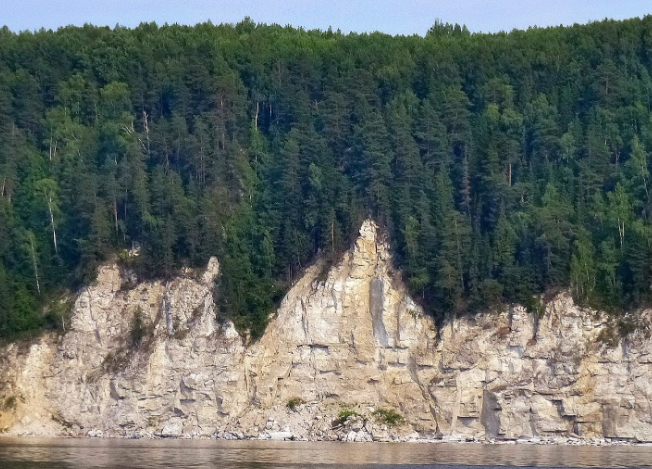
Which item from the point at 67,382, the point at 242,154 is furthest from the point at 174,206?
the point at 67,382

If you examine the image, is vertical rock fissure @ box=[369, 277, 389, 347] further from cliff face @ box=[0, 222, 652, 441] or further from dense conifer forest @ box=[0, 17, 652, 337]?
dense conifer forest @ box=[0, 17, 652, 337]

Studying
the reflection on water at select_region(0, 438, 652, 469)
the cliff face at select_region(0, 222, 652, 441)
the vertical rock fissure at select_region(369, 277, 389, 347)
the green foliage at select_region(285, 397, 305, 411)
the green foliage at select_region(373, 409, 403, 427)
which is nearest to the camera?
the reflection on water at select_region(0, 438, 652, 469)

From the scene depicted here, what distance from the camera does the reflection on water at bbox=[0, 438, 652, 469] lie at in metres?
59.1

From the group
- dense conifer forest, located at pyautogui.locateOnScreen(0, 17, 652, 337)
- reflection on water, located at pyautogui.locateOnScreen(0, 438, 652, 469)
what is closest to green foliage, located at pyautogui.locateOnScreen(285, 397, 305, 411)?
dense conifer forest, located at pyautogui.locateOnScreen(0, 17, 652, 337)

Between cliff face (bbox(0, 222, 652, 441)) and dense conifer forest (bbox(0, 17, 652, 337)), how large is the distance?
1587 mm

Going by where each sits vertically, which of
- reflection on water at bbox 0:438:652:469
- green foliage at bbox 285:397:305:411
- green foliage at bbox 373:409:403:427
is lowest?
reflection on water at bbox 0:438:652:469

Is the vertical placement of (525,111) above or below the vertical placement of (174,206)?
above

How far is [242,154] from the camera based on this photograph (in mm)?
93500

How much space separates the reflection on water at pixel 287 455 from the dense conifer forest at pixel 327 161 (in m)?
11.7

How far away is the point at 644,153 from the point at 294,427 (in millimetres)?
27896

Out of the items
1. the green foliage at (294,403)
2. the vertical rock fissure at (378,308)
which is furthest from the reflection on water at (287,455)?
the vertical rock fissure at (378,308)

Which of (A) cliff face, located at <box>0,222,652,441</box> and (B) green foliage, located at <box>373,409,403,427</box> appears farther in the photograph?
(B) green foliage, located at <box>373,409,403,427</box>

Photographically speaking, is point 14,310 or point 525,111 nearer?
point 14,310

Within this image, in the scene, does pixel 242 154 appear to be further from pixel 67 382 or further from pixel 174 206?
pixel 67 382
